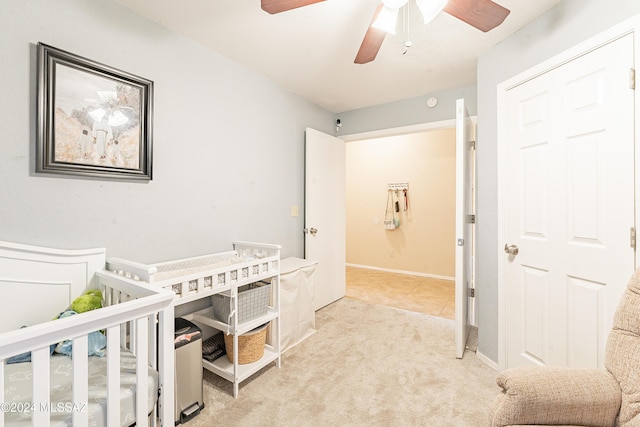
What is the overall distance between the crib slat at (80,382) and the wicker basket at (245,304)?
3.06ft

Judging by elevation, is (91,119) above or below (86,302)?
above

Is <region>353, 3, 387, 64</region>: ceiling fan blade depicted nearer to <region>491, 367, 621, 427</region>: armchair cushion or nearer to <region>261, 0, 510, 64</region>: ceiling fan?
<region>261, 0, 510, 64</region>: ceiling fan

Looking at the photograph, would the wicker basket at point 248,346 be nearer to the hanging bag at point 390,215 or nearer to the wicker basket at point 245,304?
the wicker basket at point 245,304

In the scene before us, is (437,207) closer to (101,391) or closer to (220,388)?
(220,388)

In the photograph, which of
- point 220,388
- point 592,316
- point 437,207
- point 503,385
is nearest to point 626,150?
point 592,316

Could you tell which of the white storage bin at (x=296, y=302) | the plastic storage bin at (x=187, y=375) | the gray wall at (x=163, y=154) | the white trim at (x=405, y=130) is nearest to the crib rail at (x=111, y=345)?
the plastic storage bin at (x=187, y=375)

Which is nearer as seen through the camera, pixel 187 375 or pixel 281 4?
pixel 281 4

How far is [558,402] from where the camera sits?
93 cm

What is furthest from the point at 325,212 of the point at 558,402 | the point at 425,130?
the point at 558,402


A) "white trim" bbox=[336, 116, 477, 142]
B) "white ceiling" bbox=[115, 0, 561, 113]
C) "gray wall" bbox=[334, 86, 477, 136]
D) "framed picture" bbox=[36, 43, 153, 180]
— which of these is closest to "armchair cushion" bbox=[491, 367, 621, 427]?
"white ceiling" bbox=[115, 0, 561, 113]

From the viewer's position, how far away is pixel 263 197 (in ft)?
8.57

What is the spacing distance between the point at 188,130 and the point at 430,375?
7.76ft

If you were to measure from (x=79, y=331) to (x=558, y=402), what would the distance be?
1.54 metres

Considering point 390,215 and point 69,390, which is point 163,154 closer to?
point 69,390
